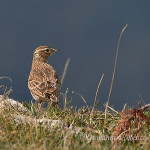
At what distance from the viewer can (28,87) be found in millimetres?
9859

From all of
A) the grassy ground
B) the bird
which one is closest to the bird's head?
the bird

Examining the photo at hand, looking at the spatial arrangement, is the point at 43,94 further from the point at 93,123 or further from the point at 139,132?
the point at 139,132

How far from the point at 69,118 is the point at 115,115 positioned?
109cm

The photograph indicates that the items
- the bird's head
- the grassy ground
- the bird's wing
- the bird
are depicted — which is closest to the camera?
the grassy ground

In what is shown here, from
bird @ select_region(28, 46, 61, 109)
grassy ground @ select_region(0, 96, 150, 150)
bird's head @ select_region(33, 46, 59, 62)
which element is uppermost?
bird's head @ select_region(33, 46, 59, 62)

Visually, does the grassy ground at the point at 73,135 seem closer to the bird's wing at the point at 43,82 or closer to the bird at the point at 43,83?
the bird at the point at 43,83

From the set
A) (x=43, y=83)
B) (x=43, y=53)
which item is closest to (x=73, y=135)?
(x=43, y=83)

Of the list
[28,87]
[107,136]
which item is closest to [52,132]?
[107,136]

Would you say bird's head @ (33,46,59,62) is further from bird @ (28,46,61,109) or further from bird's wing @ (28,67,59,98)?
bird's wing @ (28,67,59,98)

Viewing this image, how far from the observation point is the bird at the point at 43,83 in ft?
29.2

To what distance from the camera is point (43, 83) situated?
9305mm

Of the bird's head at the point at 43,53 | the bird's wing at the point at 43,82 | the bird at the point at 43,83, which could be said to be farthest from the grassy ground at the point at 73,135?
the bird's head at the point at 43,53

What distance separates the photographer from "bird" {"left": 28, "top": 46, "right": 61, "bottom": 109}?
891 cm

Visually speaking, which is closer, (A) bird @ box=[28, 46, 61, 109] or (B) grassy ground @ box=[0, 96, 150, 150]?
(B) grassy ground @ box=[0, 96, 150, 150]
